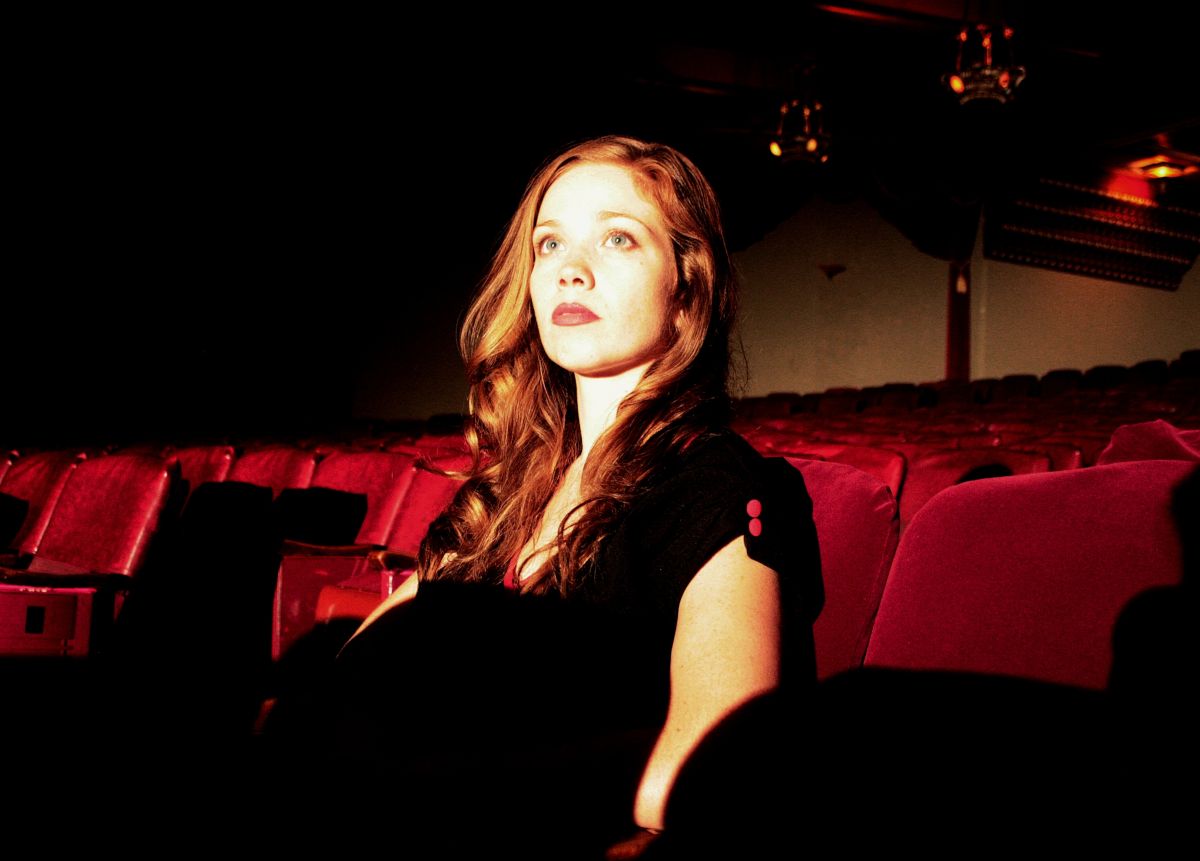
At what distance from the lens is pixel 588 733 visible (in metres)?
0.54

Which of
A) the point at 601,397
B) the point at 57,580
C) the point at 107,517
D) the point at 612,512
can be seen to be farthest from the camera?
the point at 107,517

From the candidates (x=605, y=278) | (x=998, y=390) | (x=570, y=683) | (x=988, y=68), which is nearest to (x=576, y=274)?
(x=605, y=278)

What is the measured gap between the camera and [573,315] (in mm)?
662

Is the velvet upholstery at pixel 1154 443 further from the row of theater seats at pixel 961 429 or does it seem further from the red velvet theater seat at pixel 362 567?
the red velvet theater seat at pixel 362 567

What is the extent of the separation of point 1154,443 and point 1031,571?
21 cm

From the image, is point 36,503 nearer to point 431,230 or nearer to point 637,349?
point 637,349

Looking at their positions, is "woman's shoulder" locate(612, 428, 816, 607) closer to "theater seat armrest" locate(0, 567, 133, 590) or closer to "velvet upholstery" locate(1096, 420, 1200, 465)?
"velvet upholstery" locate(1096, 420, 1200, 465)

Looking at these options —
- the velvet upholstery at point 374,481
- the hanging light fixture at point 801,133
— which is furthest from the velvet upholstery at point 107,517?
the hanging light fixture at point 801,133

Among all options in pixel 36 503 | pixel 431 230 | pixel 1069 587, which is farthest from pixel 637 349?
pixel 431 230

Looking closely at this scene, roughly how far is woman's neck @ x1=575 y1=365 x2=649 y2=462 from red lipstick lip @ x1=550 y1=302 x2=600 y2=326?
0.05 meters

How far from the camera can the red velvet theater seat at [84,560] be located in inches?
42.1

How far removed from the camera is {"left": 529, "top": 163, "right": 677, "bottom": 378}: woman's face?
66 cm

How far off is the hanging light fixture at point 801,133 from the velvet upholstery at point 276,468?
4.22 meters

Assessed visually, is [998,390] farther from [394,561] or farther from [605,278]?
[605,278]
